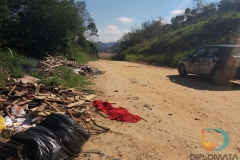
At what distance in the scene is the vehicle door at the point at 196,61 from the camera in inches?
455

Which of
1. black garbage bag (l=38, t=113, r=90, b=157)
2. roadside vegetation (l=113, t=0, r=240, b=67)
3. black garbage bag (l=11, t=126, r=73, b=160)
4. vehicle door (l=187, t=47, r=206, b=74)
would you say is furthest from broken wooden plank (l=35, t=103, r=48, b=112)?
roadside vegetation (l=113, t=0, r=240, b=67)

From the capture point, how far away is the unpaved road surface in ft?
14.1

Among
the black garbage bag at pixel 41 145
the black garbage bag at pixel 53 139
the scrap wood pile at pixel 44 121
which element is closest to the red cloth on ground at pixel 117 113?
the scrap wood pile at pixel 44 121

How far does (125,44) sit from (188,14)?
1389 cm

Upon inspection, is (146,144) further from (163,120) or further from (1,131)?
(1,131)

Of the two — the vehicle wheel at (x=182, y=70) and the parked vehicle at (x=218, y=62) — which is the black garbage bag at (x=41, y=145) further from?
the vehicle wheel at (x=182, y=70)

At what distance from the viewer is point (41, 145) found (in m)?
3.45

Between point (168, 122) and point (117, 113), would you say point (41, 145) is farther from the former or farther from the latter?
point (168, 122)

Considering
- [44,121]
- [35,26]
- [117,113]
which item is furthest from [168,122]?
[35,26]

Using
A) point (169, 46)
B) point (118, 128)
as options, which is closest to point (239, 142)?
point (118, 128)

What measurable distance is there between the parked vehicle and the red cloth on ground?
18.4 ft

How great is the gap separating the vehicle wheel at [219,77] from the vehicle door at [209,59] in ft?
1.24

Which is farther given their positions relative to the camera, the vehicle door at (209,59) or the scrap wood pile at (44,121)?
Answer: the vehicle door at (209,59)

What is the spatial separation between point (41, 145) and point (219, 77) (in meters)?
8.71
